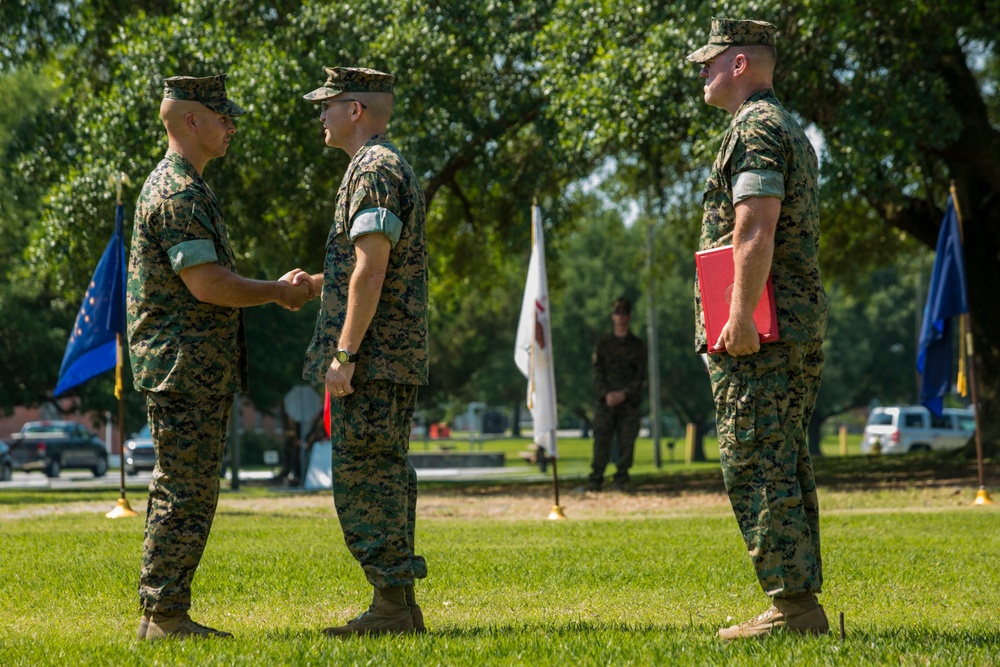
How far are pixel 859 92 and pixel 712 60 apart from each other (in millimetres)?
11762

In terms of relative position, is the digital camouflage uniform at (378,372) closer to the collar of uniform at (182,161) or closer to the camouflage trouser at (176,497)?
the camouflage trouser at (176,497)

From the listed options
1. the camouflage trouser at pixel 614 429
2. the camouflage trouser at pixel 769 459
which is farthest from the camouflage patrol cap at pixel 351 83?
the camouflage trouser at pixel 614 429

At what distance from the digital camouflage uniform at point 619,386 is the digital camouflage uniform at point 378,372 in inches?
416

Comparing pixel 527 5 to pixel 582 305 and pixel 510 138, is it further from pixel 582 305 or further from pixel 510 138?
pixel 582 305

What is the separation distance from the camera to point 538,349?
1244 cm

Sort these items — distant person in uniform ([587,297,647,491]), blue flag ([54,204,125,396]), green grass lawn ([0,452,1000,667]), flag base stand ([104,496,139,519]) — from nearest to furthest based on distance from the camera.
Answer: green grass lawn ([0,452,1000,667]) < flag base stand ([104,496,139,519]) < blue flag ([54,204,125,396]) < distant person in uniform ([587,297,647,491])

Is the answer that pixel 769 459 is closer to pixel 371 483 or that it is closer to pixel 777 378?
pixel 777 378

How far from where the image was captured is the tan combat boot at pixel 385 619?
4965 millimetres

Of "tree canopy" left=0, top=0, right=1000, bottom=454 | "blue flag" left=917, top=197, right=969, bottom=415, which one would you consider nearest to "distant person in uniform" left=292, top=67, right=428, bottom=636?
"blue flag" left=917, top=197, right=969, bottom=415

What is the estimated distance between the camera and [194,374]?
495 cm

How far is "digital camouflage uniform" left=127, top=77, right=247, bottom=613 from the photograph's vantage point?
4.93 metres

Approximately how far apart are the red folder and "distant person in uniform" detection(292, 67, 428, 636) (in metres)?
1.18

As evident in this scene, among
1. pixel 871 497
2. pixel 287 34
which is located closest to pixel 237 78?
pixel 287 34

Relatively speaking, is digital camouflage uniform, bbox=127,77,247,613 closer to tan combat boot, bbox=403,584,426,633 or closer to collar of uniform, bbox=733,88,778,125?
tan combat boot, bbox=403,584,426,633
